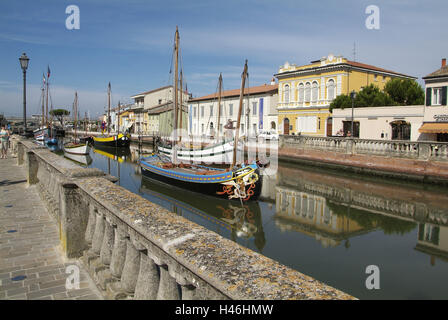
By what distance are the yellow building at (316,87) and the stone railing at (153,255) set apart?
37.7m

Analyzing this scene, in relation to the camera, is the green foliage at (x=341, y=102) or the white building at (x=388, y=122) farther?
the green foliage at (x=341, y=102)

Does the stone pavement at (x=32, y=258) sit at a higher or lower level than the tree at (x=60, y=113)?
lower

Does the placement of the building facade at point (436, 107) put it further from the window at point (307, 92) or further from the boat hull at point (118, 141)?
the boat hull at point (118, 141)

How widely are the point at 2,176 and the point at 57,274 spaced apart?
8.97 meters

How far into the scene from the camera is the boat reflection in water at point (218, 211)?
12.6m

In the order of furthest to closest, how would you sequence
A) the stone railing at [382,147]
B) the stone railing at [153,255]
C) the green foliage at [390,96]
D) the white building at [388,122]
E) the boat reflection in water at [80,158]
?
the green foliage at [390,96]
the boat reflection in water at [80,158]
the white building at [388,122]
the stone railing at [382,147]
the stone railing at [153,255]

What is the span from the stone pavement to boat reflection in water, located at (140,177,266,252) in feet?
21.4

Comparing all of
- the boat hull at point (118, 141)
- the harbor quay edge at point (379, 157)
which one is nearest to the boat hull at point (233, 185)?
the harbor quay edge at point (379, 157)

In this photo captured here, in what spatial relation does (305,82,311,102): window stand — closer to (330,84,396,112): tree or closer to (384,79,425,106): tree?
(330,84,396,112): tree

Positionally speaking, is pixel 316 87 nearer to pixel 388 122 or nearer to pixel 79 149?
pixel 388 122

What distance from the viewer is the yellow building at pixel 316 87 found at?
3869cm

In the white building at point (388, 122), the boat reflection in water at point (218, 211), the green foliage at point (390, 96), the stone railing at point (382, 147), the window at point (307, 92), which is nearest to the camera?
the boat reflection in water at point (218, 211)

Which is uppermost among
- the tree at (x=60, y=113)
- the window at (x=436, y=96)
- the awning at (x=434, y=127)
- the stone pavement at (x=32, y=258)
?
the tree at (x=60, y=113)

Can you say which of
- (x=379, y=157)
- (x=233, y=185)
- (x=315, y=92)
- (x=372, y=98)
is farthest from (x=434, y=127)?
(x=315, y=92)
